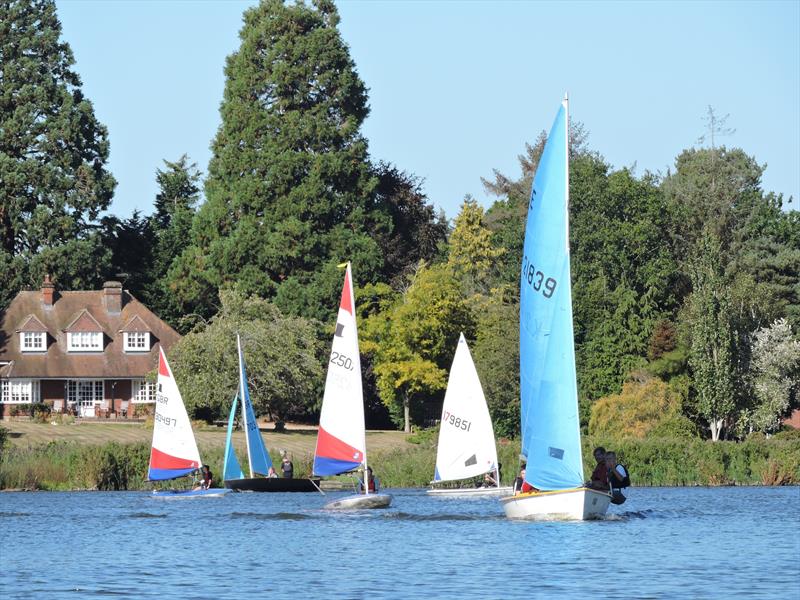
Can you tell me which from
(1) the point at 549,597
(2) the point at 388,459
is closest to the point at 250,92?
(2) the point at 388,459

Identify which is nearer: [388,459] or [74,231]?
[388,459]

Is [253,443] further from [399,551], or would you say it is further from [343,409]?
[399,551]

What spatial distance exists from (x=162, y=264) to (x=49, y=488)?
4260cm

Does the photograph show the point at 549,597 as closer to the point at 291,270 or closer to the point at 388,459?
the point at 388,459

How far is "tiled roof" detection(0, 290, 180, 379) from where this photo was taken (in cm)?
8688

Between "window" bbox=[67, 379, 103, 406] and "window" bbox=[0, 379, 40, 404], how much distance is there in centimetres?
219

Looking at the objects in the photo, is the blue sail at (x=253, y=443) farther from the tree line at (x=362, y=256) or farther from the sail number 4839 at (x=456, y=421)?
the tree line at (x=362, y=256)

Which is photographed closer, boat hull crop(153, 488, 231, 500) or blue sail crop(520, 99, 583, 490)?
blue sail crop(520, 99, 583, 490)

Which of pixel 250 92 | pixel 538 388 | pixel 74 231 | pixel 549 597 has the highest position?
pixel 250 92

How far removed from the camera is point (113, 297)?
90562 mm

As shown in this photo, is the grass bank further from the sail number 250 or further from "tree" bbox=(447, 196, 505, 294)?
"tree" bbox=(447, 196, 505, 294)

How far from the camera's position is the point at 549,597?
27.9m

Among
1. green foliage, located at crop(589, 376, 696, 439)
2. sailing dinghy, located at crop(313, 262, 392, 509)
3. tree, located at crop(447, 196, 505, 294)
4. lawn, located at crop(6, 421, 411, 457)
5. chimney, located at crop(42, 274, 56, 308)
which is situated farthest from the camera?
tree, located at crop(447, 196, 505, 294)

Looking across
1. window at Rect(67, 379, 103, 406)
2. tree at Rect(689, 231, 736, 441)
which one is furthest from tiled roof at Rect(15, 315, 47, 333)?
tree at Rect(689, 231, 736, 441)
